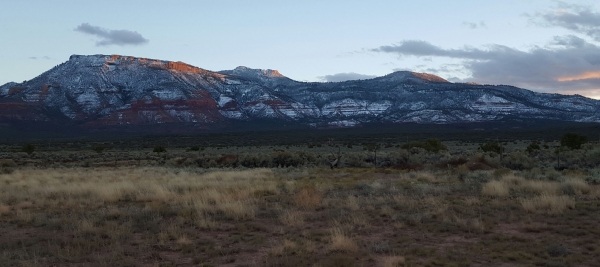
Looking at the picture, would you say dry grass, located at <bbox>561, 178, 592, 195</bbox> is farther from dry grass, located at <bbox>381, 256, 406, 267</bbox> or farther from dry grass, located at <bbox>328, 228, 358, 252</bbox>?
dry grass, located at <bbox>381, 256, 406, 267</bbox>

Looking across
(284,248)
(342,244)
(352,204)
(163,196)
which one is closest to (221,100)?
(163,196)

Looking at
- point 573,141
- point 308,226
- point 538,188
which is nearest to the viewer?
point 308,226

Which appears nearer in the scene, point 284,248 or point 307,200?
point 284,248

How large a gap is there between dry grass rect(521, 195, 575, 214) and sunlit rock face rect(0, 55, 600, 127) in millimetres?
138834

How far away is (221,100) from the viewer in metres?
180

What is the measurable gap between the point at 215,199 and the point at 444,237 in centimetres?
706

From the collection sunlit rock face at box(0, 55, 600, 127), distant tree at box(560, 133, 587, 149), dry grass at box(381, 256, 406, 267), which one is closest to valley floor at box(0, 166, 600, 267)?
dry grass at box(381, 256, 406, 267)

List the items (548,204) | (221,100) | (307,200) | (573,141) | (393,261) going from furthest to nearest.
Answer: (221,100) → (573,141) → (307,200) → (548,204) → (393,261)

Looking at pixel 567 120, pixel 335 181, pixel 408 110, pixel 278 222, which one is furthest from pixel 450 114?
pixel 278 222

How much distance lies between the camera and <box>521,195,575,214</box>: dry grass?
1195 centimetres

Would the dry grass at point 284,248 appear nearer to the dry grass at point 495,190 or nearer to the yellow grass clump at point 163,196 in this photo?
the yellow grass clump at point 163,196

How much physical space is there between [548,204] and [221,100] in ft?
565

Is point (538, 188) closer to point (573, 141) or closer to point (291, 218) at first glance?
Result: point (291, 218)

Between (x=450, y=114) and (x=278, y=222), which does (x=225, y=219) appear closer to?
(x=278, y=222)
